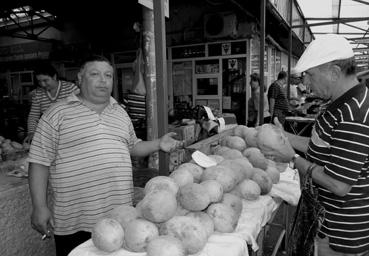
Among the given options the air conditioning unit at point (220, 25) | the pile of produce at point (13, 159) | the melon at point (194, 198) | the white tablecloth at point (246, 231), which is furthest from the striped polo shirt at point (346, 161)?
the air conditioning unit at point (220, 25)

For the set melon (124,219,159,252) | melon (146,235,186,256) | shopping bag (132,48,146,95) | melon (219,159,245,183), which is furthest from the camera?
shopping bag (132,48,146,95)

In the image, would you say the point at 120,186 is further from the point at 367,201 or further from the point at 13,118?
the point at 13,118

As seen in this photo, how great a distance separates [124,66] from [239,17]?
174 inches

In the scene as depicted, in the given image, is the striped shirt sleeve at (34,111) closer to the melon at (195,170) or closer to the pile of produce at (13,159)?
the pile of produce at (13,159)

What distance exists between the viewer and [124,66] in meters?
11.3

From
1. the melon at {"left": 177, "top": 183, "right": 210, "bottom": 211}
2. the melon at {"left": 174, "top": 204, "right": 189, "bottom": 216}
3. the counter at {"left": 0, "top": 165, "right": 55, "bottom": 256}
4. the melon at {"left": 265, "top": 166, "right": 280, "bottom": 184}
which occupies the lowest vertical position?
the counter at {"left": 0, "top": 165, "right": 55, "bottom": 256}

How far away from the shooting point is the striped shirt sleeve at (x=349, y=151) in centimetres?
157

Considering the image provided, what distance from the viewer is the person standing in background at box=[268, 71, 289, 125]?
7992 mm

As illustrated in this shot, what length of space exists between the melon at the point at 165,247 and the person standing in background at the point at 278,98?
7.01m

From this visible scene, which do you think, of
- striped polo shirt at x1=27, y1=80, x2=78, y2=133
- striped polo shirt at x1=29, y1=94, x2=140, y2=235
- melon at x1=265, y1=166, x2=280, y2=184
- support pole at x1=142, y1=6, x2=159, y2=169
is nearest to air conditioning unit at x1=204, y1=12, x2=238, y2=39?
support pole at x1=142, y1=6, x2=159, y2=169

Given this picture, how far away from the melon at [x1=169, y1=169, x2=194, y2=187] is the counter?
53.8 inches

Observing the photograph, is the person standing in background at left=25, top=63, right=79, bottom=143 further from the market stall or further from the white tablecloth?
the white tablecloth

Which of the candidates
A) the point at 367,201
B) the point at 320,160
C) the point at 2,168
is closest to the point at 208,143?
the point at 320,160

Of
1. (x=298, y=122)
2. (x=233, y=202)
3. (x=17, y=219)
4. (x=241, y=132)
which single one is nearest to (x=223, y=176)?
(x=233, y=202)
